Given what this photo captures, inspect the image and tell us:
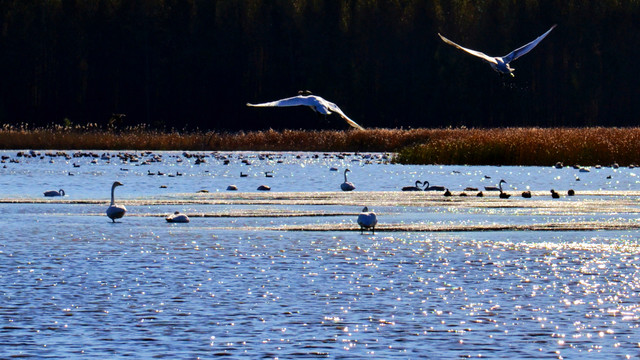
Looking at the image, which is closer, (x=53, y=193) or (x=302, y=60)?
(x=53, y=193)

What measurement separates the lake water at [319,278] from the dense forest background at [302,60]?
274ft

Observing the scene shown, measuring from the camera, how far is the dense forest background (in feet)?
380

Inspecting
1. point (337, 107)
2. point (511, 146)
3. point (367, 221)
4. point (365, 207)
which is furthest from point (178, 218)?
point (511, 146)

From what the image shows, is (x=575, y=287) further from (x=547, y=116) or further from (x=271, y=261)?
(x=547, y=116)

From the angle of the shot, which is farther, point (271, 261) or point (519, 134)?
point (519, 134)

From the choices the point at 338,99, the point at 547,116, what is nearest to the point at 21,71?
the point at 338,99

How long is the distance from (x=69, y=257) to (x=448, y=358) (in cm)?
892

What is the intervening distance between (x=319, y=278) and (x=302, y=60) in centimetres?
10168

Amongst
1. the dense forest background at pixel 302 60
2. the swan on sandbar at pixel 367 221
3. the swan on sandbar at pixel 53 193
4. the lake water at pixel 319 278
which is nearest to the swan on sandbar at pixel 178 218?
the lake water at pixel 319 278

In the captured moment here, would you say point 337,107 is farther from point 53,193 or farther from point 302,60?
point 302,60

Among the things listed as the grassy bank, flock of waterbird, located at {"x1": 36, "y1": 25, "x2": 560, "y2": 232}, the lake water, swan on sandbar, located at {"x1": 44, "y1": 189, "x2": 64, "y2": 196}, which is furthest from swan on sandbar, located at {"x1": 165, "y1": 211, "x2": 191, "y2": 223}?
the grassy bank

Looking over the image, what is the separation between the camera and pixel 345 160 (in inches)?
2360

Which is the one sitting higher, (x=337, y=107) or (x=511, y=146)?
(x=337, y=107)

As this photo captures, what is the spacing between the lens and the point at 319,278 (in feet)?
54.8
